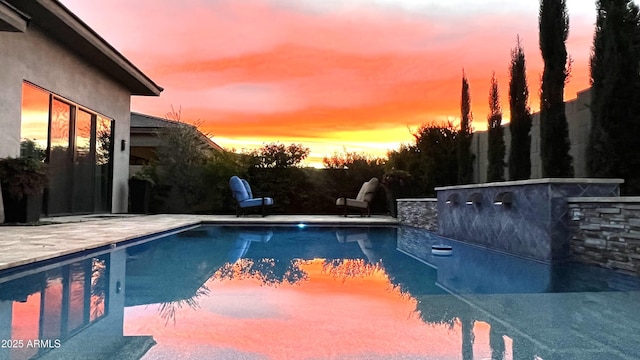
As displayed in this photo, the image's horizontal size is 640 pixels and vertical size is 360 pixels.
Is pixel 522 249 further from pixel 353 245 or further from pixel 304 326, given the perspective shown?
pixel 304 326

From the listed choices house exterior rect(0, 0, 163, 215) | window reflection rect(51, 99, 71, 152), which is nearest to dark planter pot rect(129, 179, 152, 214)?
house exterior rect(0, 0, 163, 215)

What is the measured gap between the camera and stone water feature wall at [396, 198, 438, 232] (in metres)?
9.31

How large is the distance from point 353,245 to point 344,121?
6.70 m

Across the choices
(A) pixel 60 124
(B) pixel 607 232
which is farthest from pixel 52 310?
(A) pixel 60 124

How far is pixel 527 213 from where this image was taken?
5.55m

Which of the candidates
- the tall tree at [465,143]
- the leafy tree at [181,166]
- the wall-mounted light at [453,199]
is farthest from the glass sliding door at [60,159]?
the tall tree at [465,143]

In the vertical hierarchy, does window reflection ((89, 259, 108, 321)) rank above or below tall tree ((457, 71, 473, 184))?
below

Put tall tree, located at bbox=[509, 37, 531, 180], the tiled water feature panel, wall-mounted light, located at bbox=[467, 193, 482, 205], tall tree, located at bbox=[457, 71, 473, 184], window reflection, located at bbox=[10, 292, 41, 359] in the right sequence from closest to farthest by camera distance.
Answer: window reflection, located at bbox=[10, 292, 41, 359]
the tiled water feature panel
wall-mounted light, located at bbox=[467, 193, 482, 205]
tall tree, located at bbox=[509, 37, 531, 180]
tall tree, located at bbox=[457, 71, 473, 184]

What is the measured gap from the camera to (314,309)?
3.21 m

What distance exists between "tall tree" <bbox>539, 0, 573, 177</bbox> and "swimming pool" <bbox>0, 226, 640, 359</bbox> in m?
4.09

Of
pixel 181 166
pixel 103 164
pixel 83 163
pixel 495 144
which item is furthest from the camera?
pixel 181 166

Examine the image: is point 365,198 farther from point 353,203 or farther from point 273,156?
point 273,156

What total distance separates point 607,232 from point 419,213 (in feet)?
18.2

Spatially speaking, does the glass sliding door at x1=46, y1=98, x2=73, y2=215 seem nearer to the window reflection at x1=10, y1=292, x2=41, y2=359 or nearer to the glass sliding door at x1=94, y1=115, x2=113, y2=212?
the glass sliding door at x1=94, y1=115, x2=113, y2=212
